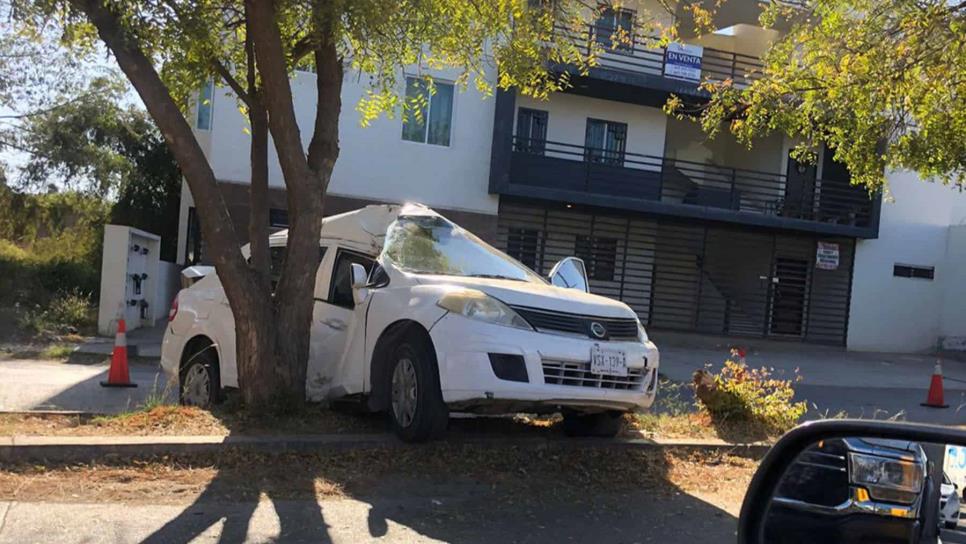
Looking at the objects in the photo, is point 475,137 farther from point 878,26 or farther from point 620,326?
point 620,326

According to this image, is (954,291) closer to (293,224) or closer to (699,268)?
(699,268)

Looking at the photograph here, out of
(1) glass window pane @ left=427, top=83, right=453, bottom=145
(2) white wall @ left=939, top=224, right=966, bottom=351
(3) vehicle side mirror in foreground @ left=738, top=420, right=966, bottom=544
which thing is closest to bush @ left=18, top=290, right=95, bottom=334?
(1) glass window pane @ left=427, top=83, right=453, bottom=145

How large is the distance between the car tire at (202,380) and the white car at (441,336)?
1 centimetres

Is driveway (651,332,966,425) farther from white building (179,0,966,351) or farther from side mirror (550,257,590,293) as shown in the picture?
side mirror (550,257,590,293)

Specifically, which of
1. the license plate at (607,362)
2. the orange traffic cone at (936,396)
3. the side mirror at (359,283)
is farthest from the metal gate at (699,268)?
the license plate at (607,362)

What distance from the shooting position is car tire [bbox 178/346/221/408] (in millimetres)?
7434

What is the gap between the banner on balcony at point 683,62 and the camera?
761 inches

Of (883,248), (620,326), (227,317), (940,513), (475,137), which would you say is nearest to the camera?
(940,513)

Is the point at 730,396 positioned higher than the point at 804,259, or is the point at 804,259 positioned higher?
the point at 804,259

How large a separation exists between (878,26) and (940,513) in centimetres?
923

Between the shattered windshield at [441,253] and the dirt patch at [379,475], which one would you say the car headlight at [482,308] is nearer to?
the shattered windshield at [441,253]

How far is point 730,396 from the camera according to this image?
7656 millimetres

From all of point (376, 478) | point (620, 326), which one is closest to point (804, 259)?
point (620, 326)

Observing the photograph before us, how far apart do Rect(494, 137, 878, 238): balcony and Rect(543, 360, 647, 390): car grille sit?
12.6m
